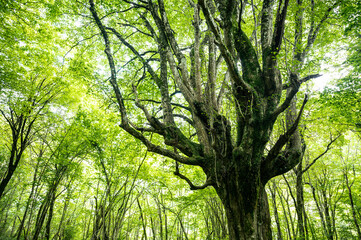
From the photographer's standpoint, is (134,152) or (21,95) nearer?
(21,95)

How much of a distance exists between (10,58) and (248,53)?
8.42m

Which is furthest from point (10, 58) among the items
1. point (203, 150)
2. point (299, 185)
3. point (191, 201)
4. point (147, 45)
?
point (299, 185)

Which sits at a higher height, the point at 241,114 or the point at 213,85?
the point at 213,85

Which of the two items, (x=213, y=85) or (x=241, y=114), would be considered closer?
(x=241, y=114)

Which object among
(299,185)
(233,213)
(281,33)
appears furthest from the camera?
(299,185)

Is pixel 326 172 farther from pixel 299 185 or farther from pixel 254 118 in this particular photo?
pixel 254 118

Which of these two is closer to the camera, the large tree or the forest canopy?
the large tree

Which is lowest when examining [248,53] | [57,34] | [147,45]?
[248,53]

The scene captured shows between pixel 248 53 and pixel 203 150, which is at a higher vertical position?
pixel 248 53

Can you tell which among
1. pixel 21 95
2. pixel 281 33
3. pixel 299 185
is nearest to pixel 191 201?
pixel 299 185

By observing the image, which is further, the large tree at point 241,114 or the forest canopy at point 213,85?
the forest canopy at point 213,85

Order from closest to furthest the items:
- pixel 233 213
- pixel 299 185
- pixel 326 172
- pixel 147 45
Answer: pixel 233 213 < pixel 299 185 < pixel 147 45 < pixel 326 172

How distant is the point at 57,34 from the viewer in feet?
24.8

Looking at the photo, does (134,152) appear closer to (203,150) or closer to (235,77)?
(203,150)
